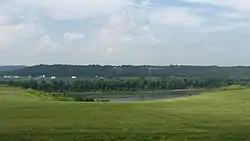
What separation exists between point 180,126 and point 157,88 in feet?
350

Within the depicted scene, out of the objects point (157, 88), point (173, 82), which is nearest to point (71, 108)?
point (157, 88)

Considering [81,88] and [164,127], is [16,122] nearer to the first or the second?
[164,127]

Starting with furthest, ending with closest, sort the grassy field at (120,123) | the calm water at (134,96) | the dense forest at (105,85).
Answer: the dense forest at (105,85)
the calm water at (134,96)
the grassy field at (120,123)

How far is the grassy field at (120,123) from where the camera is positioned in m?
26.0

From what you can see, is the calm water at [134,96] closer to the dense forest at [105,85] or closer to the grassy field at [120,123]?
the dense forest at [105,85]

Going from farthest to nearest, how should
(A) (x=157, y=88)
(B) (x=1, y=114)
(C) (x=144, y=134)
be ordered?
(A) (x=157, y=88) → (B) (x=1, y=114) → (C) (x=144, y=134)

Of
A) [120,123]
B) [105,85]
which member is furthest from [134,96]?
[120,123]

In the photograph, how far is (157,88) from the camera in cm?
13638

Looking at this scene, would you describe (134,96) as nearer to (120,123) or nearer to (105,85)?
(105,85)

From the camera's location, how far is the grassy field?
26.0 meters

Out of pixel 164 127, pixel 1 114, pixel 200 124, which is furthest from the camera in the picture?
pixel 1 114

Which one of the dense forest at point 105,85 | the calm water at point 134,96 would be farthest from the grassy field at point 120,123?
the dense forest at point 105,85

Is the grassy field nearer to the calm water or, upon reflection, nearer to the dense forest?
the calm water

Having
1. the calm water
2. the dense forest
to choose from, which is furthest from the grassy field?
the dense forest
